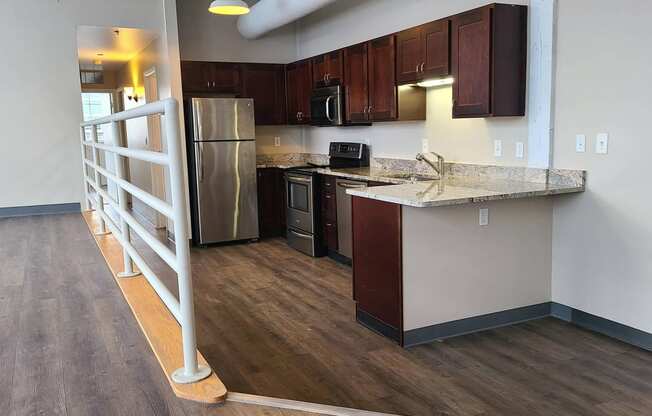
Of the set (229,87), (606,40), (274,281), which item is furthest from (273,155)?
(606,40)

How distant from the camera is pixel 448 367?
3.09 m

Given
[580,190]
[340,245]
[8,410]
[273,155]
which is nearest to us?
[8,410]

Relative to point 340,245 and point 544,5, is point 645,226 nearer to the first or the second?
point 544,5

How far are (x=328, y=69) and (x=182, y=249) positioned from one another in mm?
4618

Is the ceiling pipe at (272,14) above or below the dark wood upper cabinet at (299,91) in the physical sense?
above

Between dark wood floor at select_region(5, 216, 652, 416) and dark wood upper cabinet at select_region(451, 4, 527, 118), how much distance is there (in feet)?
5.18

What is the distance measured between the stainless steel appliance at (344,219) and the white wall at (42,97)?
9.87 ft

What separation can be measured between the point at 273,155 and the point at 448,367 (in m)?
4.83

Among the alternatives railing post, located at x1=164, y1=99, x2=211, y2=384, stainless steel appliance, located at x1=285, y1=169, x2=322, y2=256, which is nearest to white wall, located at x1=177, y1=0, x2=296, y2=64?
stainless steel appliance, located at x1=285, y1=169, x2=322, y2=256

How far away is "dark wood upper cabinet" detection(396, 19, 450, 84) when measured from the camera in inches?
163

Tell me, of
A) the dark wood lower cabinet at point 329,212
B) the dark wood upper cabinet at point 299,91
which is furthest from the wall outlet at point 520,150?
the dark wood upper cabinet at point 299,91

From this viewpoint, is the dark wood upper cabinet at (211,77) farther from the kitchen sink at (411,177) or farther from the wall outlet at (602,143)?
the wall outlet at (602,143)

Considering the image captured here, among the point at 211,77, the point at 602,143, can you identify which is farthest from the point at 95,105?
the point at 602,143

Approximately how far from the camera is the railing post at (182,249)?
5.64 ft
